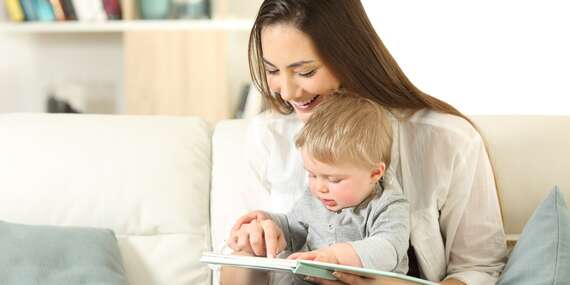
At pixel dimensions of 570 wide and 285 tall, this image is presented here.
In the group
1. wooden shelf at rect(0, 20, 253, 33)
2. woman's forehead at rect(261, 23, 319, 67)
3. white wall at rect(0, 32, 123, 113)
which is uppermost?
woman's forehead at rect(261, 23, 319, 67)

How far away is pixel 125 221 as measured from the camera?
1895 millimetres

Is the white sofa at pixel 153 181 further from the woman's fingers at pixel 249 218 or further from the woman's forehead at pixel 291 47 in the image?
the woman's forehead at pixel 291 47

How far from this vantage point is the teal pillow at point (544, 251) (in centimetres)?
150

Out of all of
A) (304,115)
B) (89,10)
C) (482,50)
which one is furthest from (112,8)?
(304,115)

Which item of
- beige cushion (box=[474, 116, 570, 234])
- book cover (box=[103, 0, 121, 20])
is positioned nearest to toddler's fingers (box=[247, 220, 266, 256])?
beige cushion (box=[474, 116, 570, 234])

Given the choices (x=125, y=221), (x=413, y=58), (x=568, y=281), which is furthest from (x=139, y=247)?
(x=413, y=58)

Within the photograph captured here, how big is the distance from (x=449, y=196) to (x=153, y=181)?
0.67 m

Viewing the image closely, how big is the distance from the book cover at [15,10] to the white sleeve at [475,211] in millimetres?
2225

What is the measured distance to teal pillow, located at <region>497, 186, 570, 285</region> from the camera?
150cm

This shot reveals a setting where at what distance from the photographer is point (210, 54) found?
3.29 meters

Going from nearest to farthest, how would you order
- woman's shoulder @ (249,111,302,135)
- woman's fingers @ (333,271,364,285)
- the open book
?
the open book
woman's fingers @ (333,271,364,285)
woman's shoulder @ (249,111,302,135)

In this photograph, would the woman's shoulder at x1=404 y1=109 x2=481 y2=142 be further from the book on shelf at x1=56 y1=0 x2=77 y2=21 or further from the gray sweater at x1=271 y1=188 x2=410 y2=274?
the book on shelf at x1=56 y1=0 x2=77 y2=21

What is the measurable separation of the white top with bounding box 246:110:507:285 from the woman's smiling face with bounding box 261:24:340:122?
6.2 inches

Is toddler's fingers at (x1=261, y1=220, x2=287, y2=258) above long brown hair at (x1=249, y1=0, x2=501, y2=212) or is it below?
below
